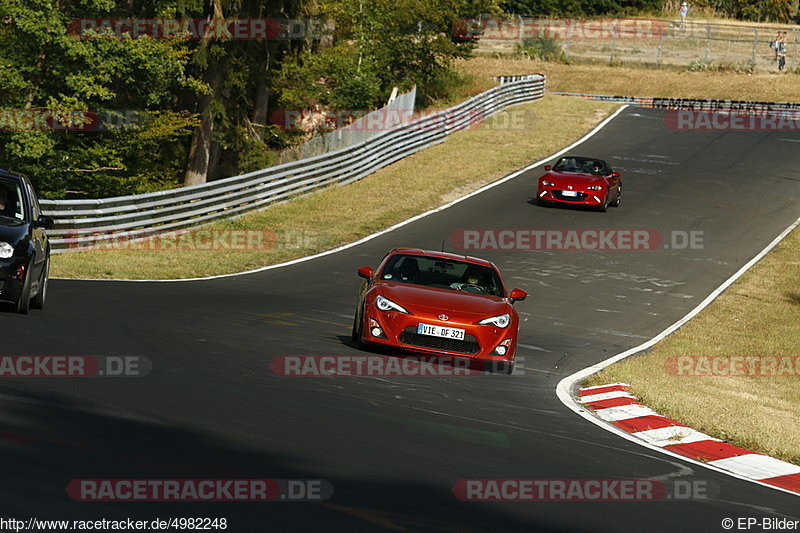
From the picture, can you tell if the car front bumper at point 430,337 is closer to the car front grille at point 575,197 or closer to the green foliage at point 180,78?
the green foliage at point 180,78

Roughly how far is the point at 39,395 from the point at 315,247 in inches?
711

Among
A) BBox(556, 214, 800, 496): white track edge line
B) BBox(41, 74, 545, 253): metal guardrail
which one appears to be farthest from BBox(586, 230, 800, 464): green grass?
BBox(41, 74, 545, 253): metal guardrail

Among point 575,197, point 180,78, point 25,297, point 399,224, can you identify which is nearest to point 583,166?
point 575,197

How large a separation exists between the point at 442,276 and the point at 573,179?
17.7m

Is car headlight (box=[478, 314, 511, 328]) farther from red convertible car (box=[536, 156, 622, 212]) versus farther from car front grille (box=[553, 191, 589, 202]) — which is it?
car front grille (box=[553, 191, 589, 202])

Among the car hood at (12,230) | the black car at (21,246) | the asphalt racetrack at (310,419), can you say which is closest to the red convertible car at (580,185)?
the asphalt racetrack at (310,419)

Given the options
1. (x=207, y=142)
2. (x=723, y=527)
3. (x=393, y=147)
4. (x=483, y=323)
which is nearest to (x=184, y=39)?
(x=207, y=142)

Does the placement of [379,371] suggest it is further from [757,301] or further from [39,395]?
[757,301]

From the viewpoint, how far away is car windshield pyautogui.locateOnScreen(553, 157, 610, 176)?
→ 32375 mm

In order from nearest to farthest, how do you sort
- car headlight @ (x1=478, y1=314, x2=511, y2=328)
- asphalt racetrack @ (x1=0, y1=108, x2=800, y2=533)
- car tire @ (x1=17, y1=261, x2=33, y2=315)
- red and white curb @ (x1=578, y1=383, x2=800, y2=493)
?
1. asphalt racetrack @ (x1=0, y1=108, x2=800, y2=533)
2. red and white curb @ (x1=578, y1=383, x2=800, y2=493)
3. car tire @ (x1=17, y1=261, x2=33, y2=315)
4. car headlight @ (x1=478, y1=314, x2=511, y2=328)

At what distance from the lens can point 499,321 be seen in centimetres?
1393

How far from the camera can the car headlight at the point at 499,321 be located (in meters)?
13.8

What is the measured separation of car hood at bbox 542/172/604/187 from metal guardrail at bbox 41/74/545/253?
6.91m

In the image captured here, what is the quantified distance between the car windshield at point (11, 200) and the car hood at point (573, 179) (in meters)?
20.1
